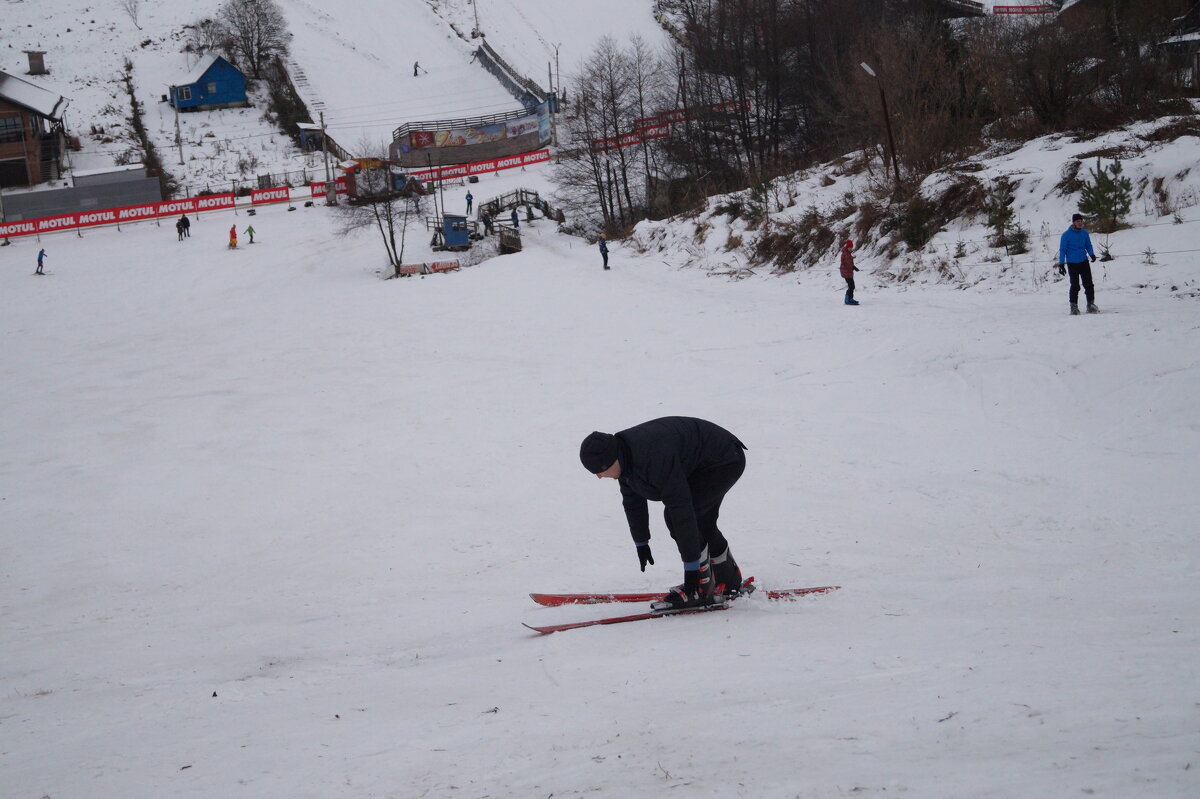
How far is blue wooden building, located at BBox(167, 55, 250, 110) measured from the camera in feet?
206

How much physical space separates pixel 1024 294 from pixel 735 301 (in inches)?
278

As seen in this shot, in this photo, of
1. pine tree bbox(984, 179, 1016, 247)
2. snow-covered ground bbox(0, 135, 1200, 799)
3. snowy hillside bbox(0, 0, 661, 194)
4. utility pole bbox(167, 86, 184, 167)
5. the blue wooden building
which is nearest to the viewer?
snow-covered ground bbox(0, 135, 1200, 799)

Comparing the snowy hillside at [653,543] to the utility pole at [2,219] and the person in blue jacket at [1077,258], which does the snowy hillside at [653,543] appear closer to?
the person in blue jacket at [1077,258]

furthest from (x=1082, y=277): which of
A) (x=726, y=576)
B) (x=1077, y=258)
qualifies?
(x=726, y=576)

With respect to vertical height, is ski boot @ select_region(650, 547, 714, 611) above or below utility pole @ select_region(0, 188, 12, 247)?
below

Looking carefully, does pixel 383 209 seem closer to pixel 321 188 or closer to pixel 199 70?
pixel 321 188

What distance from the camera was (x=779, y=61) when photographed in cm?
3959

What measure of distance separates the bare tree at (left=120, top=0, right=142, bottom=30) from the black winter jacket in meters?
88.4

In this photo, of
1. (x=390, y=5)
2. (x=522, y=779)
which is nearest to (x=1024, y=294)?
(x=522, y=779)

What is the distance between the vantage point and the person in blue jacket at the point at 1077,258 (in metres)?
11.8

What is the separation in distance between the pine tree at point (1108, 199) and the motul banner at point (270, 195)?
1782 inches

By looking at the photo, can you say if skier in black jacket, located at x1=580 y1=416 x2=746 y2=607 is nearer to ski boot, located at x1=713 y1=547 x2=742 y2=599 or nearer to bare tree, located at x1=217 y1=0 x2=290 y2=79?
ski boot, located at x1=713 y1=547 x2=742 y2=599

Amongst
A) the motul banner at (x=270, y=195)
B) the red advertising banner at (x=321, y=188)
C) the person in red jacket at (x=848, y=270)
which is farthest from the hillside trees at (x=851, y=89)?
the motul banner at (x=270, y=195)

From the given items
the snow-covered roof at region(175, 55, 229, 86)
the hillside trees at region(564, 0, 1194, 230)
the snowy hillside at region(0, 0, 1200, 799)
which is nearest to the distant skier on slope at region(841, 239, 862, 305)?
the snowy hillside at region(0, 0, 1200, 799)
